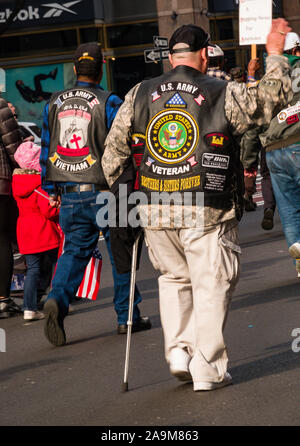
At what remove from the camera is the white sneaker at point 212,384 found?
18.2 ft

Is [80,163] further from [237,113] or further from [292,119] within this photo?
[237,113]

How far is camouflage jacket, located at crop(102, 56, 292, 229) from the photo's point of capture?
5504 millimetres

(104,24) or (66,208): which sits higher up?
(104,24)

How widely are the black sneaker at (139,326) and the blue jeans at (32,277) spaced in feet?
3.67

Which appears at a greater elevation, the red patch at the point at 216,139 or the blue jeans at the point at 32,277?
the red patch at the point at 216,139

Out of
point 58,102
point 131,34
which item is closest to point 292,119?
point 58,102

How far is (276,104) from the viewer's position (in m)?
5.61

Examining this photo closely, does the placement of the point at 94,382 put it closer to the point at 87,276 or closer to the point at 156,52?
the point at 87,276

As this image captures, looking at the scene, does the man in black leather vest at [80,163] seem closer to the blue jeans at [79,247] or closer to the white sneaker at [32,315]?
the blue jeans at [79,247]

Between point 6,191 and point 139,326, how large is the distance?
2019 millimetres

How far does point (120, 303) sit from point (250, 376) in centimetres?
184

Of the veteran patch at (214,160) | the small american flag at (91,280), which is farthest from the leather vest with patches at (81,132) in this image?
the veteran patch at (214,160)

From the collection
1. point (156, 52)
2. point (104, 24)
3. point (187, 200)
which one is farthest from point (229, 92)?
point (104, 24)

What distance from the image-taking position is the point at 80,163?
7.45 meters
